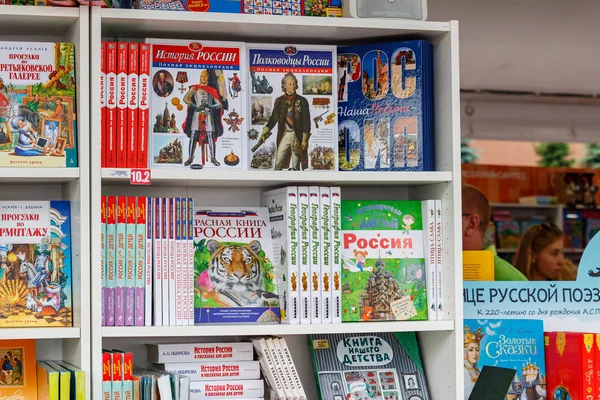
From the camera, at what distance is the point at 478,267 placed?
9.98 ft

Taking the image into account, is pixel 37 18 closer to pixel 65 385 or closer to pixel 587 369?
pixel 65 385

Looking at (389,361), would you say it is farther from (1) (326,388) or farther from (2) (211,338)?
(2) (211,338)

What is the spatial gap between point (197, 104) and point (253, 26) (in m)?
0.27

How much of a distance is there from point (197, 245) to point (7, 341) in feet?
1.94

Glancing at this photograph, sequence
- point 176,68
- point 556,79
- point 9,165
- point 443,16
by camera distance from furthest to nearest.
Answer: point 556,79 < point 443,16 < point 176,68 < point 9,165

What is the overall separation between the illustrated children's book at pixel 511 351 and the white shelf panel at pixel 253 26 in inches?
36.1

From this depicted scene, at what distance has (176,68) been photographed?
2432mm

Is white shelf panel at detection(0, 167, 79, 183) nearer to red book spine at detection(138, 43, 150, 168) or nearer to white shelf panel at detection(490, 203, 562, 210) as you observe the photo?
red book spine at detection(138, 43, 150, 168)

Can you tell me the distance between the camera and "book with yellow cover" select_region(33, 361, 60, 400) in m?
2.13

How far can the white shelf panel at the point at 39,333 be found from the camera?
2186mm

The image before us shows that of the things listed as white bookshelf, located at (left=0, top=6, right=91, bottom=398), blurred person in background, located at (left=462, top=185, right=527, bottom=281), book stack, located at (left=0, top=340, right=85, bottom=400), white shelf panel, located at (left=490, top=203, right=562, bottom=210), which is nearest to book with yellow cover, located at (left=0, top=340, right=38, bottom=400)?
book stack, located at (left=0, top=340, right=85, bottom=400)

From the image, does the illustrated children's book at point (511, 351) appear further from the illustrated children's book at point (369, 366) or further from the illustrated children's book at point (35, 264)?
the illustrated children's book at point (35, 264)

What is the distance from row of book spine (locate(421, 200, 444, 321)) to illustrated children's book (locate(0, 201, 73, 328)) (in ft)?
3.33

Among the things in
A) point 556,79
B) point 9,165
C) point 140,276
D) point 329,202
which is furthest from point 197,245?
point 556,79
